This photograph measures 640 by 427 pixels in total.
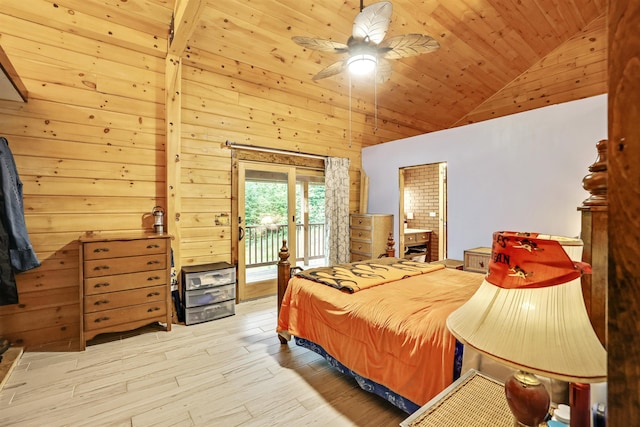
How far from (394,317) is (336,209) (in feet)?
10.9

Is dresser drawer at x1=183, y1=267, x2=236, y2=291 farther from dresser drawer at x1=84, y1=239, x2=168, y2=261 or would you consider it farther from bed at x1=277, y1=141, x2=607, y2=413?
bed at x1=277, y1=141, x2=607, y2=413

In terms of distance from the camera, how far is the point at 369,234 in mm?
4852

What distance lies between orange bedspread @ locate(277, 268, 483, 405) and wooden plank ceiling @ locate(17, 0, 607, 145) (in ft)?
8.28

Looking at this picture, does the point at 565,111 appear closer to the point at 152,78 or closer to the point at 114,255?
the point at 152,78

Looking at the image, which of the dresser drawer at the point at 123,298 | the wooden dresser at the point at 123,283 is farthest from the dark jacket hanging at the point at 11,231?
the dresser drawer at the point at 123,298

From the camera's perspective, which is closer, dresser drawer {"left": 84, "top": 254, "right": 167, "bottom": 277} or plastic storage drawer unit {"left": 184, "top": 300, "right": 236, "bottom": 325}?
dresser drawer {"left": 84, "top": 254, "right": 167, "bottom": 277}

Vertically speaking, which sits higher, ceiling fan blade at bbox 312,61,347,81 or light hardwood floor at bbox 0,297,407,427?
ceiling fan blade at bbox 312,61,347,81

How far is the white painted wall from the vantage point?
3.08 m

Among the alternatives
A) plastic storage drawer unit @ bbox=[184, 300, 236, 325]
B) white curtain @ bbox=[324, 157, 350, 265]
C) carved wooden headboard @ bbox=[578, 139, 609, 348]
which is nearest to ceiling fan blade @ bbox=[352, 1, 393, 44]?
carved wooden headboard @ bbox=[578, 139, 609, 348]

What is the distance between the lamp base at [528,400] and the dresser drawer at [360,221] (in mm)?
4077

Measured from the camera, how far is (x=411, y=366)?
1.55 m

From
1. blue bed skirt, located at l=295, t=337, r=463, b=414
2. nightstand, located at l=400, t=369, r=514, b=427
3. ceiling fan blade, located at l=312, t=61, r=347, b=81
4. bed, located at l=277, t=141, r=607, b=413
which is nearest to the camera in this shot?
bed, located at l=277, t=141, r=607, b=413

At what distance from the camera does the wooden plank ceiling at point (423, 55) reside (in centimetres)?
302

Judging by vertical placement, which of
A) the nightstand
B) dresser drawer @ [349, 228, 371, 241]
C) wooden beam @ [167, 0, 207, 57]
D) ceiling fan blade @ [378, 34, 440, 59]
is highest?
wooden beam @ [167, 0, 207, 57]
